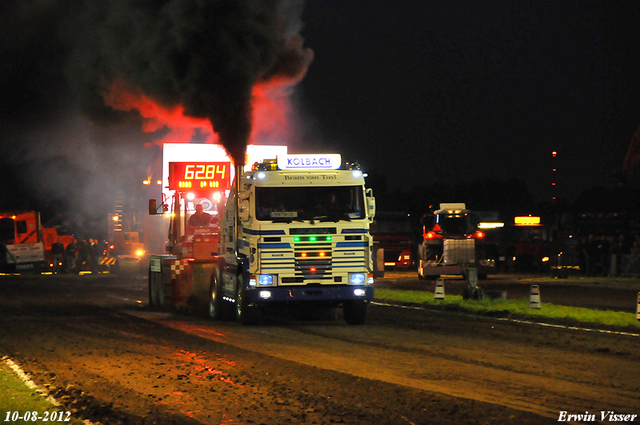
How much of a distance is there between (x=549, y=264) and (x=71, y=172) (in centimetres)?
3205

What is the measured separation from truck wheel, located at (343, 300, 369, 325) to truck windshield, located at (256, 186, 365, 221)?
1.77m

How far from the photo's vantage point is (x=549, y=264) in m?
43.4

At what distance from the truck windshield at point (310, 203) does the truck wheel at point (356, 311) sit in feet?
5.79

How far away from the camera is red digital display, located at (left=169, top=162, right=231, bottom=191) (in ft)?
75.4

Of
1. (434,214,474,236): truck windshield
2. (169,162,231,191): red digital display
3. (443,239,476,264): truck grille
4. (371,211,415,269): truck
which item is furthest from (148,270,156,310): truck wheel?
(371,211,415,269): truck

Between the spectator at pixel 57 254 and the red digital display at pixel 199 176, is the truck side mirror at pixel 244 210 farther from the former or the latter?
the spectator at pixel 57 254

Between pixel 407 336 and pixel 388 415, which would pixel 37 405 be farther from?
pixel 407 336

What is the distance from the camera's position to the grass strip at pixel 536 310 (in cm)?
1628

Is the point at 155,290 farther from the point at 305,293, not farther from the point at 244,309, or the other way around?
the point at 305,293

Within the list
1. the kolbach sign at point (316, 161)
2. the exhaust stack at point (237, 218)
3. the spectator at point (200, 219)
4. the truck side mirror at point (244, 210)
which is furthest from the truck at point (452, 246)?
the truck side mirror at point (244, 210)

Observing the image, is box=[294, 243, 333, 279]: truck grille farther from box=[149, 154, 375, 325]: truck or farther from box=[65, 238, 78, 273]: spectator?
box=[65, 238, 78, 273]: spectator

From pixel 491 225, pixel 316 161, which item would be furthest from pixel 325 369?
pixel 491 225

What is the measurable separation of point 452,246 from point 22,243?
23735 mm

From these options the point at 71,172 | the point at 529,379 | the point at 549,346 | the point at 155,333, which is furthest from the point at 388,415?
the point at 71,172
